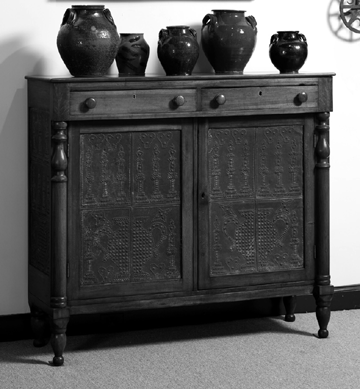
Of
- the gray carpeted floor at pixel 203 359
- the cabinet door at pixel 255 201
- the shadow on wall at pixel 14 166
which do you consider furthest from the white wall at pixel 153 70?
the cabinet door at pixel 255 201

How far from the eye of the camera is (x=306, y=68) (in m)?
4.34

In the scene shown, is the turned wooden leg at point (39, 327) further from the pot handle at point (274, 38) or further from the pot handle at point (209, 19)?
the pot handle at point (274, 38)

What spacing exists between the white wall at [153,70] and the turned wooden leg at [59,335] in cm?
42

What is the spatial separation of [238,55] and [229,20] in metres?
0.15

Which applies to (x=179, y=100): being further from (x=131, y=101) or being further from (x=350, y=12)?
(x=350, y=12)

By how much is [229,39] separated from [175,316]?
1.29 metres

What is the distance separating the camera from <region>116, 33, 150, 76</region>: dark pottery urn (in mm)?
3854

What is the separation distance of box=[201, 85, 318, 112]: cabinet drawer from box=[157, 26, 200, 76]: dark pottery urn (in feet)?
0.52

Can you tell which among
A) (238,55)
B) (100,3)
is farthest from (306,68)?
(100,3)

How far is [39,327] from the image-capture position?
12.9ft

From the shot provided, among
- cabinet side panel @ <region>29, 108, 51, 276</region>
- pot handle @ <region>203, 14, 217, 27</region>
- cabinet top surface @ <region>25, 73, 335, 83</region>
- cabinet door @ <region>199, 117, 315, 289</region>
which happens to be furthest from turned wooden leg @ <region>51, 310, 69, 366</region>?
pot handle @ <region>203, 14, 217, 27</region>

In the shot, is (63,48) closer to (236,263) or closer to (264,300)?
(236,263)

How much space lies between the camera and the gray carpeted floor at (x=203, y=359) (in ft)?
11.5

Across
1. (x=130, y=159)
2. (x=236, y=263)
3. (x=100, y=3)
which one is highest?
(x=100, y=3)
